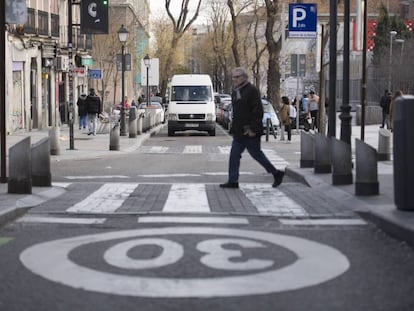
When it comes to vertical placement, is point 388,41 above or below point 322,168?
above

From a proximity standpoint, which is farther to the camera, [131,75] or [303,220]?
[131,75]

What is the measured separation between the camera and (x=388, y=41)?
61812mm

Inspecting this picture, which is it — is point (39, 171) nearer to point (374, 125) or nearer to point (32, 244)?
point (32, 244)

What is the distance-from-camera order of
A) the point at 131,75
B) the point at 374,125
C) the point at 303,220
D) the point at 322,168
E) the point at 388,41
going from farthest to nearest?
the point at 131,75 < the point at 388,41 < the point at 374,125 < the point at 322,168 < the point at 303,220

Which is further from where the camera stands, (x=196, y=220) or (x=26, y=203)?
(x=26, y=203)

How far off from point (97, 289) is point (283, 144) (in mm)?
21380

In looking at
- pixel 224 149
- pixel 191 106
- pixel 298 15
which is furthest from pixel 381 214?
pixel 191 106

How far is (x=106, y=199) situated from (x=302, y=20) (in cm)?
1259

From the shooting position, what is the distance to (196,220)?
8.20 meters

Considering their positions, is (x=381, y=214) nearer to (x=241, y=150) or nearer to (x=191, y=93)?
(x=241, y=150)

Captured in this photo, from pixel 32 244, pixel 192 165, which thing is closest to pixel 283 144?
pixel 192 165

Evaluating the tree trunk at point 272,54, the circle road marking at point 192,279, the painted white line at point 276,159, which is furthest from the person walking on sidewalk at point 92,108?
the circle road marking at point 192,279

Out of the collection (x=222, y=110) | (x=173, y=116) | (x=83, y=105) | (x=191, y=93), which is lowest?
(x=173, y=116)

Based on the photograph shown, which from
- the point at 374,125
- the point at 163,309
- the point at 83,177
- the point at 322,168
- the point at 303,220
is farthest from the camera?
the point at 374,125
